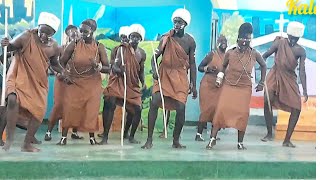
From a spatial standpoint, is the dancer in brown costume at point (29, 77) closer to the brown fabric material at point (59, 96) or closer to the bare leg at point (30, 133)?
the bare leg at point (30, 133)

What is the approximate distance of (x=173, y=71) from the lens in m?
8.32

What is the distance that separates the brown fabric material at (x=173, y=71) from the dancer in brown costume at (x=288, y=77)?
1.88 m

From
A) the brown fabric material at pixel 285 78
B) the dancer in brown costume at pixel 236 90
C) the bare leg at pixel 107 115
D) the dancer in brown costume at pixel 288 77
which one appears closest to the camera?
the dancer in brown costume at pixel 236 90

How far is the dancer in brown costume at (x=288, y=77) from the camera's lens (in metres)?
9.29

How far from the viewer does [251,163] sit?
7.38m

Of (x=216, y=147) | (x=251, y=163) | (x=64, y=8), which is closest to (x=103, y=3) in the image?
(x=64, y=8)

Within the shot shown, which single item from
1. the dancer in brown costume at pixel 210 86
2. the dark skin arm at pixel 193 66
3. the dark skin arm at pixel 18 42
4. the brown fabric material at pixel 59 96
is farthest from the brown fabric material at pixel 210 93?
the dark skin arm at pixel 18 42

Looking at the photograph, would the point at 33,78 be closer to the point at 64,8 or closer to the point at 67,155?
the point at 67,155

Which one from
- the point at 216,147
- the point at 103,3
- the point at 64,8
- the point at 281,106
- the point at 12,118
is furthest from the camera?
the point at 103,3

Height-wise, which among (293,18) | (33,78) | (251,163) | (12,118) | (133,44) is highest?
(293,18)

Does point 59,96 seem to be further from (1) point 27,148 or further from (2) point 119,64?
(1) point 27,148

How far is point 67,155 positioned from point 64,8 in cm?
403

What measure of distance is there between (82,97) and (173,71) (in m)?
1.31

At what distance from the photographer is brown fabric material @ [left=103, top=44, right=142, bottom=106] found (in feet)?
29.7
